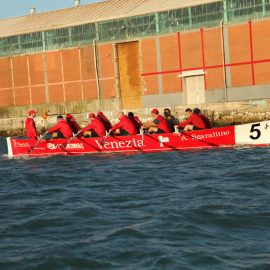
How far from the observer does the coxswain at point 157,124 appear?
24797mm

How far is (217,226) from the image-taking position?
1198 centimetres

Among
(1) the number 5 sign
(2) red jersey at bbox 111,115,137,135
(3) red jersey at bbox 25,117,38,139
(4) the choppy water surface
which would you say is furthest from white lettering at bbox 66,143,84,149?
(1) the number 5 sign

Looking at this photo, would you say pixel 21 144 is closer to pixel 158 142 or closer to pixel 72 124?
pixel 72 124

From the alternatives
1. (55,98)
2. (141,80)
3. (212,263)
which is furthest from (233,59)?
(212,263)

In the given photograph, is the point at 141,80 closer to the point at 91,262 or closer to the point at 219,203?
the point at 219,203

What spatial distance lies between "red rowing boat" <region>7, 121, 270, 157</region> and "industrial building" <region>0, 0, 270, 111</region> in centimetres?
1536

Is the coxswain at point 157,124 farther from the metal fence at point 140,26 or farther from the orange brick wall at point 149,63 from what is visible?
the orange brick wall at point 149,63

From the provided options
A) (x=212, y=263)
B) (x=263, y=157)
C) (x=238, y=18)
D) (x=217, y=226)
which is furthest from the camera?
(x=238, y=18)

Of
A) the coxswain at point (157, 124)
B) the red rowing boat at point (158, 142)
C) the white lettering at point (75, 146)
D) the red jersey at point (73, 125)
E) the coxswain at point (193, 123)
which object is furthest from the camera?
the red jersey at point (73, 125)

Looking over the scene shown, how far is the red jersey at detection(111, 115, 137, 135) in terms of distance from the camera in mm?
25172

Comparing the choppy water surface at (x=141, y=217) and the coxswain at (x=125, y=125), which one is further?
the coxswain at (x=125, y=125)

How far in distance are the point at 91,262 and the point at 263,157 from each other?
40.1 feet

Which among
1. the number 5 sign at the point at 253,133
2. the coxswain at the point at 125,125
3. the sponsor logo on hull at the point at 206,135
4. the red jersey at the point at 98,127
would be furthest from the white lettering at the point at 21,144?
the number 5 sign at the point at 253,133

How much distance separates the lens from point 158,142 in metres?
25.1
